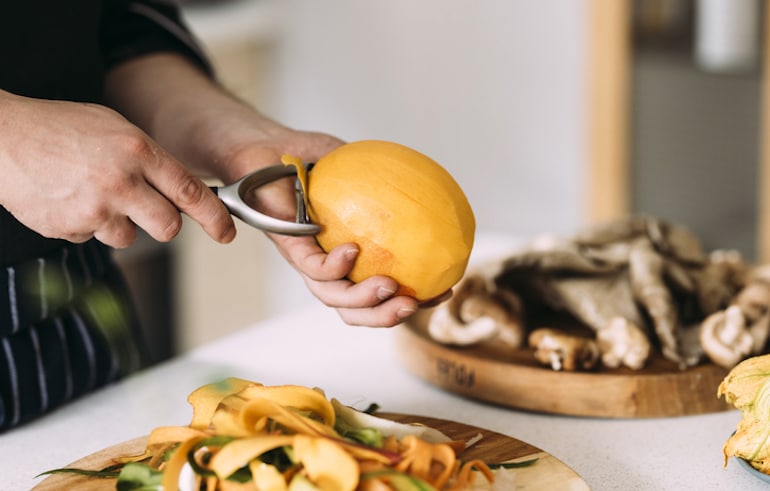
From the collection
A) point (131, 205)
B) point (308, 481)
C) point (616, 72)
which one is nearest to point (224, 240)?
point (131, 205)

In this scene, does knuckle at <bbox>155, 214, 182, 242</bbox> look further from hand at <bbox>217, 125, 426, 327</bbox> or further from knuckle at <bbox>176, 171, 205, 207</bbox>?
hand at <bbox>217, 125, 426, 327</bbox>

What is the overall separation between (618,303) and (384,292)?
41cm

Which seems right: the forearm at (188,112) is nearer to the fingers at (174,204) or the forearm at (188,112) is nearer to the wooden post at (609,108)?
the fingers at (174,204)

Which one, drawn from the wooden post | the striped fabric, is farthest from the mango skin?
the wooden post

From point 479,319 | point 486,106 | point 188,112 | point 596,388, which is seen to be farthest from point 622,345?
point 486,106

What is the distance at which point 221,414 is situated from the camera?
29.4 inches

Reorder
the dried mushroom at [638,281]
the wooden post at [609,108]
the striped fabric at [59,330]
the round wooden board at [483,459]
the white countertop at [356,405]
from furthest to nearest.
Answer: the wooden post at [609,108]
the dried mushroom at [638,281]
the striped fabric at [59,330]
the white countertop at [356,405]
the round wooden board at [483,459]

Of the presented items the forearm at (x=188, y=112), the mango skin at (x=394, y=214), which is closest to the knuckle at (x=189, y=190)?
the mango skin at (x=394, y=214)

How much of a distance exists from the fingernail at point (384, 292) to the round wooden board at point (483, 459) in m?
0.15

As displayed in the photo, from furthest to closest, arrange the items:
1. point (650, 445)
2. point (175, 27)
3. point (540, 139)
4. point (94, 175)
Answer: point (540, 139) → point (175, 27) → point (650, 445) → point (94, 175)

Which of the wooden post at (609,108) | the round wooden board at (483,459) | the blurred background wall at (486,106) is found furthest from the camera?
the wooden post at (609,108)

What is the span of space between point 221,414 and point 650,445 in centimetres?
46

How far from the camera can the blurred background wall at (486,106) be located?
2641 mm

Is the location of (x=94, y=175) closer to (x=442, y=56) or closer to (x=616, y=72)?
(x=616, y=72)
